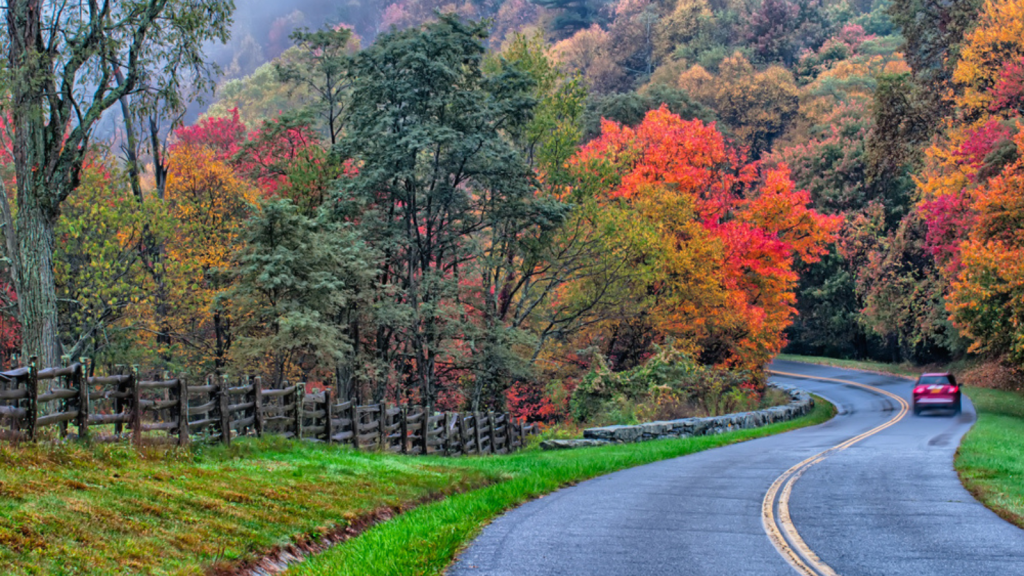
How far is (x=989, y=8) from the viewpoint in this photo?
1345 inches

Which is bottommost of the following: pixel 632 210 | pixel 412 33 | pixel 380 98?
pixel 632 210

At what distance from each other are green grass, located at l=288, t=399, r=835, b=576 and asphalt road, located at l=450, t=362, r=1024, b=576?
0.35m

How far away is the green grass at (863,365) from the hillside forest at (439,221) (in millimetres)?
6454

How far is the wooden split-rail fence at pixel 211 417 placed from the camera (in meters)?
10.4

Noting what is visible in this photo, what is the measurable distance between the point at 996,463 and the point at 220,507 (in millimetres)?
14511

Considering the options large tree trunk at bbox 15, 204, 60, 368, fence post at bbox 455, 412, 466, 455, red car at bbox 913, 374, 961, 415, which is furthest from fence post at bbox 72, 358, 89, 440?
red car at bbox 913, 374, 961, 415

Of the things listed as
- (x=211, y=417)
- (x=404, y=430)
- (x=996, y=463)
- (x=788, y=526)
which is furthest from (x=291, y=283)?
(x=996, y=463)

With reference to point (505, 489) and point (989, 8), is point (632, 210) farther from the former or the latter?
point (505, 489)

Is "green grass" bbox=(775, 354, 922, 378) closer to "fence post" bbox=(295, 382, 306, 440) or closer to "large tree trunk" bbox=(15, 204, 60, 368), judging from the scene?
"fence post" bbox=(295, 382, 306, 440)

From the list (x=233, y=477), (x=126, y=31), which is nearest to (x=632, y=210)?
(x=126, y=31)

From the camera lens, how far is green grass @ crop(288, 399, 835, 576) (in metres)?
7.93

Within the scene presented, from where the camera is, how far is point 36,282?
1941cm

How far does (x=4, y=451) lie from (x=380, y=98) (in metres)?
21.4

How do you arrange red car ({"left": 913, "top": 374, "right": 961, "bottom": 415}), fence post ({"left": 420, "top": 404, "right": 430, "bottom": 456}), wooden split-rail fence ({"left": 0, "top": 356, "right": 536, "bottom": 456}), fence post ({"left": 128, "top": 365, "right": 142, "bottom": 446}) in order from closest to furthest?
wooden split-rail fence ({"left": 0, "top": 356, "right": 536, "bottom": 456}) < fence post ({"left": 128, "top": 365, "right": 142, "bottom": 446}) < fence post ({"left": 420, "top": 404, "right": 430, "bottom": 456}) < red car ({"left": 913, "top": 374, "right": 961, "bottom": 415})
